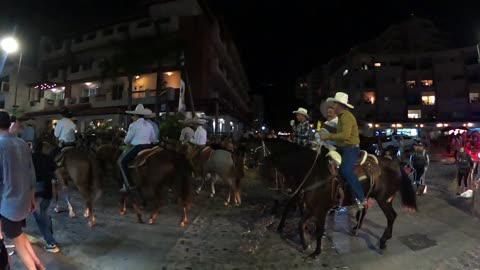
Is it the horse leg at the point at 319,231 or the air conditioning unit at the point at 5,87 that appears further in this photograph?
the air conditioning unit at the point at 5,87

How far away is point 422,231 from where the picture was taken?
22.6 ft

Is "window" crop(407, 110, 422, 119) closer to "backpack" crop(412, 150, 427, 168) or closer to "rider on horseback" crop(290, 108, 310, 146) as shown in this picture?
"backpack" crop(412, 150, 427, 168)

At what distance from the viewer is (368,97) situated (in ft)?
173

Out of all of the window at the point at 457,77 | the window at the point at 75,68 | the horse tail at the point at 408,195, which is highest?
the window at the point at 457,77

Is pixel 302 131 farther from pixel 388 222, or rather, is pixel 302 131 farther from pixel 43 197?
pixel 43 197

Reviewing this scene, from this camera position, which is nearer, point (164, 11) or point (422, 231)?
point (422, 231)

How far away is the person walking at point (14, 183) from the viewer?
12.2 feet

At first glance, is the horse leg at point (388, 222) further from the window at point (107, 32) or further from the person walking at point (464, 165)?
the window at point (107, 32)

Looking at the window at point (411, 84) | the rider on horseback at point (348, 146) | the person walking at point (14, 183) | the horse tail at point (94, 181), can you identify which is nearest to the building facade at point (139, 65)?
the horse tail at point (94, 181)

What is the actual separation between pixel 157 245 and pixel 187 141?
22.7 ft

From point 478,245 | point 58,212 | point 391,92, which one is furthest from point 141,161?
point 391,92

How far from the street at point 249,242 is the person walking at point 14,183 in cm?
125

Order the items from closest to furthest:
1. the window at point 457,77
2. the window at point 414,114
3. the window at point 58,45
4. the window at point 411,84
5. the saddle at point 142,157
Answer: the saddle at point 142,157 → the window at point 58,45 → the window at point 457,77 → the window at point 414,114 → the window at point 411,84

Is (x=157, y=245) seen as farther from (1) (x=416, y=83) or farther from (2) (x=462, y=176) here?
(1) (x=416, y=83)
